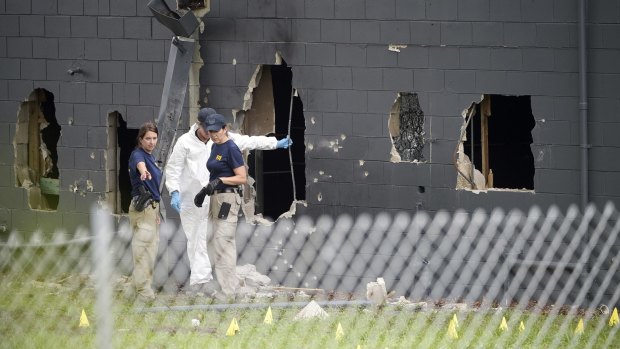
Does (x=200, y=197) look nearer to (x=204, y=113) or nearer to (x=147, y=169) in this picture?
(x=147, y=169)

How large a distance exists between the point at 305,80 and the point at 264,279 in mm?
2045

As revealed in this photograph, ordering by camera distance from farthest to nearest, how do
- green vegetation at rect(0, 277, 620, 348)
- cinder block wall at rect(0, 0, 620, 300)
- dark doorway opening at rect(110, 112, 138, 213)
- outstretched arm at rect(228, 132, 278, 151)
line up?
dark doorway opening at rect(110, 112, 138, 213), outstretched arm at rect(228, 132, 278, 151), cinder block wall at rect(0, 0, 620, 300), green vegetation at rect(0, 277, 620, 348)

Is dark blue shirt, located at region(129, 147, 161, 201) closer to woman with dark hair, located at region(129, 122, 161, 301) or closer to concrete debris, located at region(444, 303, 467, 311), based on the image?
woman with dark hair, located at region(129, 122, 161, 301)

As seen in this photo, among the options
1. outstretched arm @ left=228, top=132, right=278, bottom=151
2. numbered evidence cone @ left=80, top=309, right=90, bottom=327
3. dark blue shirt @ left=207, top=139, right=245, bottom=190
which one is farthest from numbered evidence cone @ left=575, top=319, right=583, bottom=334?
numbered evidence cone @ left=80, top=309, right=90, bottom=327

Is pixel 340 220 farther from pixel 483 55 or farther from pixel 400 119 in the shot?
pixel 483 55

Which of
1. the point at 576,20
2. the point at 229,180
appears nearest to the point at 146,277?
the point at 229,180

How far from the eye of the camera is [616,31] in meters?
13.0

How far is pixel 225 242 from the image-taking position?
13.0m

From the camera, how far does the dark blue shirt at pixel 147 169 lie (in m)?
13.0

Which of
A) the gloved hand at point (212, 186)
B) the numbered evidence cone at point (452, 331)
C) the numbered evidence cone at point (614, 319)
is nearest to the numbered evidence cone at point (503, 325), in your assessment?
the numbered evidence cone at point (452, 331)

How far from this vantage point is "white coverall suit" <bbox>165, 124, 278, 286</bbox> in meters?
13.5

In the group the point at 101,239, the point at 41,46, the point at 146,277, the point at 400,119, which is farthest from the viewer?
the point at 41,46

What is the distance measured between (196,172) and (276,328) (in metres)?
2.55

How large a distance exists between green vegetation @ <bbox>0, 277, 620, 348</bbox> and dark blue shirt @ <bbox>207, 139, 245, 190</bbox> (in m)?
1.20
